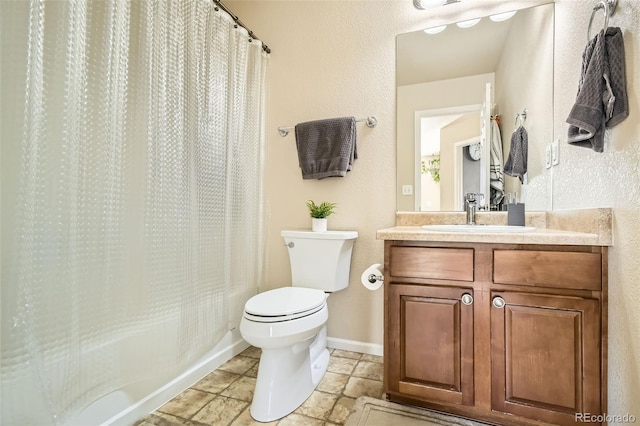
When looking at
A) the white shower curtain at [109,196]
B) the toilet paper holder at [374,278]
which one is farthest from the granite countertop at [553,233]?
the white shower curtain at [109,196]

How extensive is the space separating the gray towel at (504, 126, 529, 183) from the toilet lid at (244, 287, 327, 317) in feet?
4.00

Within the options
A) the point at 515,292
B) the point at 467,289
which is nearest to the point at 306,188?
the point at 467,289

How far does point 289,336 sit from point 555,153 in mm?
1488

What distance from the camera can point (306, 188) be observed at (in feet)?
6.60

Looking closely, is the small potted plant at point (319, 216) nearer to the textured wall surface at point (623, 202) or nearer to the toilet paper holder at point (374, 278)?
the toilet paper holder at point (374, 278)

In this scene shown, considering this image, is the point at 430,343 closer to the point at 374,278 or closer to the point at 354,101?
the point at 374,278

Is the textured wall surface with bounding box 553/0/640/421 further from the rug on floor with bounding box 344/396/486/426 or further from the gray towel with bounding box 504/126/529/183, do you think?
the rug on floor with bounding box 344/396/486/426

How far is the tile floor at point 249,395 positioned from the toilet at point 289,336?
0.17 feet

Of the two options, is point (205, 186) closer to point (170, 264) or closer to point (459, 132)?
point (170, 264)

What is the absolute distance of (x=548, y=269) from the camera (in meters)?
1.05

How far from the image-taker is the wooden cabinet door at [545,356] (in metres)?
1.00

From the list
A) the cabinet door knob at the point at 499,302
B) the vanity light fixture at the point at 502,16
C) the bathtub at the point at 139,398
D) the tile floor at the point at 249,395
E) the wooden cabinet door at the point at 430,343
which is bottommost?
the tile floor at the point at 249,395

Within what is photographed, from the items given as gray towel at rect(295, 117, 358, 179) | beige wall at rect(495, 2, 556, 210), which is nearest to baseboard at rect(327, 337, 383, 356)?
gray towel at rect(295, 117, 358, 179)

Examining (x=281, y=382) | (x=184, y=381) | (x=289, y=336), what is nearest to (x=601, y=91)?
(x=289, y=336)
